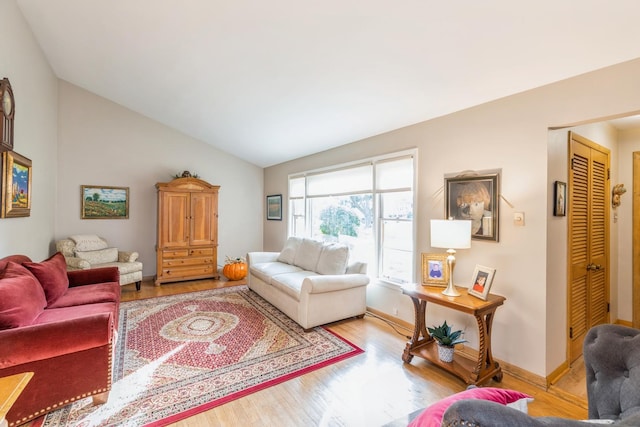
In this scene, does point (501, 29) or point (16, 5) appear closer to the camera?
point (501, 29)

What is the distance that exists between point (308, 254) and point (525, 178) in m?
2.73

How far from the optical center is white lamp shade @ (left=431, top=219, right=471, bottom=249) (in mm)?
2352

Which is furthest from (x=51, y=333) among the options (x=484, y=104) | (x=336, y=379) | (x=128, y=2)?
(x=484, y=104)

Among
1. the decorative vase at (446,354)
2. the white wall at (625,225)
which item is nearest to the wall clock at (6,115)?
the decorative vase at (446,354)

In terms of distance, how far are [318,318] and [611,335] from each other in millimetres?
2518

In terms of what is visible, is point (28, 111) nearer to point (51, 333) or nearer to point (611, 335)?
point (51, 333)

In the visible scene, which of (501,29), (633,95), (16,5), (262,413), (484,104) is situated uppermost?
(16,5)

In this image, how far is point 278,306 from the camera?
3.73 m

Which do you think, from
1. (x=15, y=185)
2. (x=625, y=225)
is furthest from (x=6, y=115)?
(x=625, y=225)

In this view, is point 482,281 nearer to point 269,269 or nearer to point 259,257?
point 269,269

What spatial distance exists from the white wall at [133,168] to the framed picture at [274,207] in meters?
0.46

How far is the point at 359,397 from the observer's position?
209cm

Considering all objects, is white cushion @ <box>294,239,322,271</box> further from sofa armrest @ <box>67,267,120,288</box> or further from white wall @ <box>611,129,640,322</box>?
white wall @ <box>611,129,640,322</box>

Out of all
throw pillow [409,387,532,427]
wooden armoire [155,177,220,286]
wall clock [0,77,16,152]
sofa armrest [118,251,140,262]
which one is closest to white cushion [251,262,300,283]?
wooden armoire [155,177,220,286]
